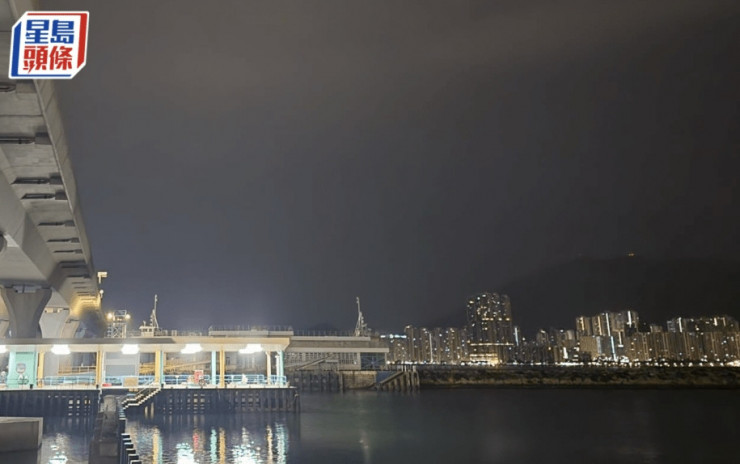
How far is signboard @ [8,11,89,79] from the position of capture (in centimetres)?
1203

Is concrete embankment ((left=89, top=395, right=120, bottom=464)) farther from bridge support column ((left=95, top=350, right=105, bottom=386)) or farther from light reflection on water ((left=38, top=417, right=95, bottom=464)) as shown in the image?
bridge support column ((left=95, top=350, right=105, bottom=386))

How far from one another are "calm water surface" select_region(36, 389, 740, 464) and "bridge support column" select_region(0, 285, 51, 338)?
8.85m

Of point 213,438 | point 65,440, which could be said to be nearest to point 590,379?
point 213,438

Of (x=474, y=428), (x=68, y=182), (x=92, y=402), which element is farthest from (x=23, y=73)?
(x=474, y=428)

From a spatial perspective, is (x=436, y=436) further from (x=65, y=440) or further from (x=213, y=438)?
(x=65, y=440)

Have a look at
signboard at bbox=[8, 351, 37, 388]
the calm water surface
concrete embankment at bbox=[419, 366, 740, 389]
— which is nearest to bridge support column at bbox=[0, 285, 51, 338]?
signboard at bbox=[8, 351, 37, 388]

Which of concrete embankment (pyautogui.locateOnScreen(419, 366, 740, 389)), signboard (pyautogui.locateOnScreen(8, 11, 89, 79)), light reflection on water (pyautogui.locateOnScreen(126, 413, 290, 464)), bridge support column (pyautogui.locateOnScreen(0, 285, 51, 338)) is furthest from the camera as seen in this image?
concrete embankment (pyautogui.locateOnScreen(419, 366, 740, 389))

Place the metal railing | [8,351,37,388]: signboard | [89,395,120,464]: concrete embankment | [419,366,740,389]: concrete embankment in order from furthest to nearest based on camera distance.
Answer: [419,366,740,389]: concrete embankment
the metal railing
[8,351,37,388]: signboard
[89,395,120,464]: concrete embankment

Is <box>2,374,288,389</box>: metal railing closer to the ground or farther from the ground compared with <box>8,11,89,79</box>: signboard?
closer to the ground

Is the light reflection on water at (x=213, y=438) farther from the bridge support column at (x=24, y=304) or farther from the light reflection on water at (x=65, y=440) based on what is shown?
the bridge support column at (x=24, y=304)

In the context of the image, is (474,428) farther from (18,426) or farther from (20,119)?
(20,119)

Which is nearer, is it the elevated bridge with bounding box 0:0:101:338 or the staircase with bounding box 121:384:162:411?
the elevated bridge with bounding box 0:0:101:338

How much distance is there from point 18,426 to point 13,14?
19407mm

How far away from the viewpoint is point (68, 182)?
67.7 ft
